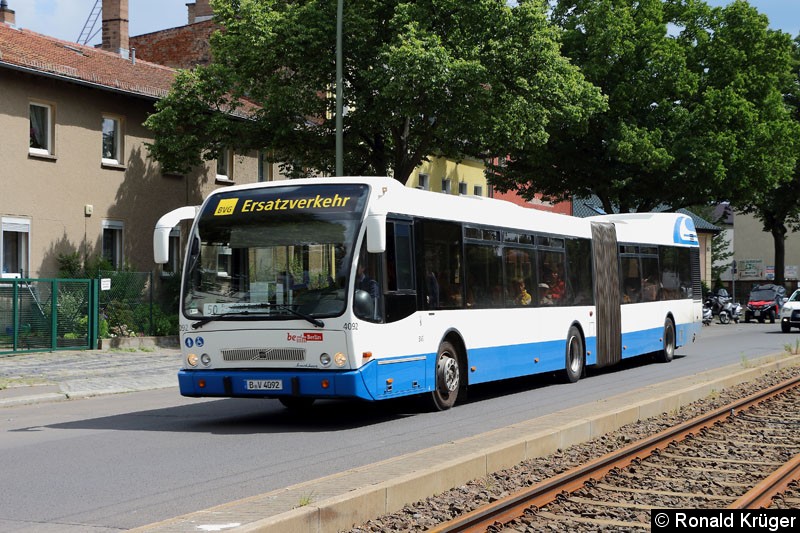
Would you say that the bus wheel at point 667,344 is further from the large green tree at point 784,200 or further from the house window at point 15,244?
the large green tree at point 784,200

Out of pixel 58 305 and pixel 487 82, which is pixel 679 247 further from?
pixel 58 305

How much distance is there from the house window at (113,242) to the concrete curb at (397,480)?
21603 mm

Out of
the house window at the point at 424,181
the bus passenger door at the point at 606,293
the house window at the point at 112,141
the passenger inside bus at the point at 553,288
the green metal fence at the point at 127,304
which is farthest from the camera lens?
the house window at the point at 424,181

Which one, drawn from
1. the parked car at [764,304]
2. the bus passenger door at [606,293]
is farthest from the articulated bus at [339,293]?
the parked car at [764,304]

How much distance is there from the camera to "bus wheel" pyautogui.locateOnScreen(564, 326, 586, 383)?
19.6 m

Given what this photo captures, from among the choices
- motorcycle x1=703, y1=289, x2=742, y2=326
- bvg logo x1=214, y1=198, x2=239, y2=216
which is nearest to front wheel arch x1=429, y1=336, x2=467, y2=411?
bvg logo x1=214, y1=198, x2=239, y2=216

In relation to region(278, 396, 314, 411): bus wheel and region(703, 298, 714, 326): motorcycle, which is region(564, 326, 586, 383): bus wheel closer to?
region(278, 396, 314, 411): bus wheel

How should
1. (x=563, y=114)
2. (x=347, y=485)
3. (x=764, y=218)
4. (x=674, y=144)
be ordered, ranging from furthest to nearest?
(x=764, y=218) → (x=674, y=144) → (x=563, y=114) → (x=347, y=485)

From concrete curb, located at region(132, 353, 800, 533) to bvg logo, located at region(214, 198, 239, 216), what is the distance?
14.6ft

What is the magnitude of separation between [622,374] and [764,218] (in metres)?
45.6

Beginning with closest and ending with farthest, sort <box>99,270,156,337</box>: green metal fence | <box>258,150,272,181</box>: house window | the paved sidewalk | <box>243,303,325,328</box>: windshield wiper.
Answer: <box>243,303,325,328</box>: windshield wiper < the paved sidewalk < <box>99,270,156,337</box>: green metal fence < <box>258,150,272,181</box>: house window

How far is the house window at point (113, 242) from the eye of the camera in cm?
3228

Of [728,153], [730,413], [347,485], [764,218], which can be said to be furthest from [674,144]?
[347,485]

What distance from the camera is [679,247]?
26.0 m
